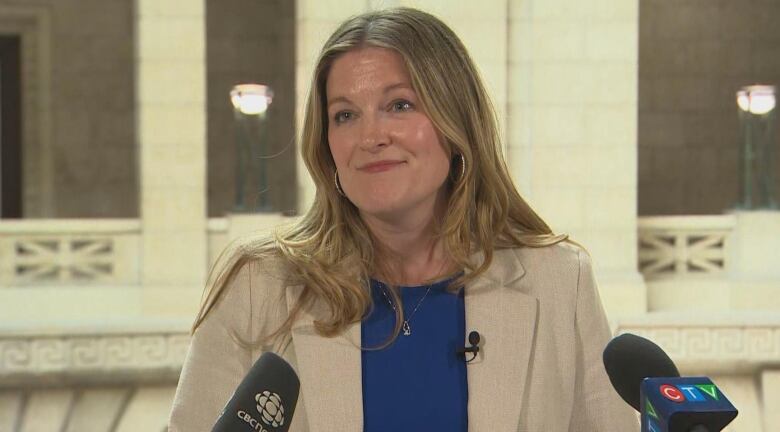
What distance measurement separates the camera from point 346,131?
6.32 ft

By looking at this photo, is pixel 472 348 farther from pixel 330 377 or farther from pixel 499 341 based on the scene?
pixel 330 377

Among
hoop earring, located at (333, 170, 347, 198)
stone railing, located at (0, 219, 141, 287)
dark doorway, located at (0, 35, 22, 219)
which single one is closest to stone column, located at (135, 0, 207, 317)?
stone railing, located at (0, 219, 141, 287)

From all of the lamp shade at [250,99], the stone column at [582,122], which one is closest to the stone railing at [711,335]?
the stone column at [582,122]

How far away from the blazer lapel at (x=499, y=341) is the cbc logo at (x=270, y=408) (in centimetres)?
57

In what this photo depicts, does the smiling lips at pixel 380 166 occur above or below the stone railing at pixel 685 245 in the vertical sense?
above

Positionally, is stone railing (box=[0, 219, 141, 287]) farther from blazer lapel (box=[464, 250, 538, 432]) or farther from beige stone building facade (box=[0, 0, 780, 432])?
blazer lapel (box=[464, 250, 538, 432])

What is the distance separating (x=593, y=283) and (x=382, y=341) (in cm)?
40

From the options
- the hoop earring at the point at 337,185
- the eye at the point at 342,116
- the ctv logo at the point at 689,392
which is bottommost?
the ctv logo at the point at 689,392

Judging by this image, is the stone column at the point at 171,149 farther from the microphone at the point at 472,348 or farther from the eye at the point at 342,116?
the microphone at the point at 472,348

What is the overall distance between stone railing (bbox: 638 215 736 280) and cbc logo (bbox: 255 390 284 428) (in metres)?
7.23

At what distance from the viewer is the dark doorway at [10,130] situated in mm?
11594

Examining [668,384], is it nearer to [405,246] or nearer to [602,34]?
[405,246]

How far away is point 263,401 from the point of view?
1332mm

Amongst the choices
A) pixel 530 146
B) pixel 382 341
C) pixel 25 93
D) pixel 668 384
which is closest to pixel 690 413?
pixel 668 384
